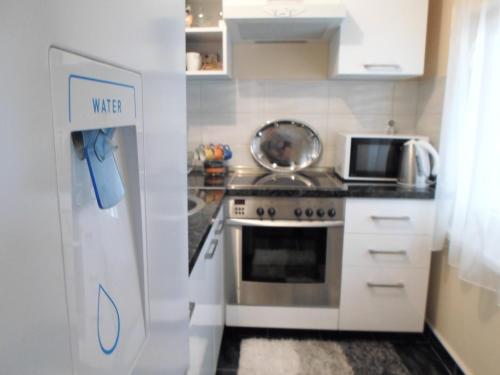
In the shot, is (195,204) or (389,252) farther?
(389,252)

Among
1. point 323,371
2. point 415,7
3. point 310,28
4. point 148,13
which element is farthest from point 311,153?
point 148,13

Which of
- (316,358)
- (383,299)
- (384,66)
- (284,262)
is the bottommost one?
(316,358)

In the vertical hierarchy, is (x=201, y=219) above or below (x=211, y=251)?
above

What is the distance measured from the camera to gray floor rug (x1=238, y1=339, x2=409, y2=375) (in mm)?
1813

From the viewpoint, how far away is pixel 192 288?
1062mm

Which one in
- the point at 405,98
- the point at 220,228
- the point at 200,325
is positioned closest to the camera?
the point at 200,325

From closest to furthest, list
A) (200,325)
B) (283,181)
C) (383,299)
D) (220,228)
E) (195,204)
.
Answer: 1. (200,325)
2. (195,204)
3. (220,228)
4. (383,299)
5. (283,181)

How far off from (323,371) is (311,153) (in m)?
1.32

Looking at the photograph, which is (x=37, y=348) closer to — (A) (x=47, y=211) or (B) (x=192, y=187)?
(A) (x=47, y=211)

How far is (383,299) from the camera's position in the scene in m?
2.00

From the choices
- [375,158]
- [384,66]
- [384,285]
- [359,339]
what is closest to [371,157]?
[375,158]

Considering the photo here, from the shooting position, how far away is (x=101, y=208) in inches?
14.6

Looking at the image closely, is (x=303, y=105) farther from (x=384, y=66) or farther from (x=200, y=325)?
(x=200, y=325)

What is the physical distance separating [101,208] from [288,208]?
1.60 meters
